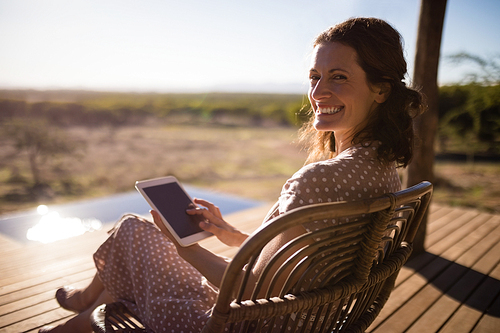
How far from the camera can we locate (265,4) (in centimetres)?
1489

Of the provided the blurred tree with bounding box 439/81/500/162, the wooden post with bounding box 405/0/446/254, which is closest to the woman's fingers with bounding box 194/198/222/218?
the wooden post with bounding box 405/0/446/254

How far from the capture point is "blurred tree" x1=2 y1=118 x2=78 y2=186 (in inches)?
303

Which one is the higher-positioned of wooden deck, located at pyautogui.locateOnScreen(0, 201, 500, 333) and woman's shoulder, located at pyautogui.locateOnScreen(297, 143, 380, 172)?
woman's shoulder, located at pyautogui.locateOnScreen(297, 143, 380, 172)

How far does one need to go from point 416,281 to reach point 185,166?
12.4m

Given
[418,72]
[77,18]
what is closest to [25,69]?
[77,18]

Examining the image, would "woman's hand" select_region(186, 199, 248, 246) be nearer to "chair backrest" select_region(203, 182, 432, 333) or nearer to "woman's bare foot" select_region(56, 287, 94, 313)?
"chair backrest" select_region(203, 182, 432, 333)

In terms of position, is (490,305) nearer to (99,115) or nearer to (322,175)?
(322,175)

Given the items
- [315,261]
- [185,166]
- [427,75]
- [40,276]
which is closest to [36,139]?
[185,166]

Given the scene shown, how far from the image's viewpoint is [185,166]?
14125mm

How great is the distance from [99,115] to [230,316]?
17.5 meters

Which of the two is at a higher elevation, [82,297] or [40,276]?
[82,297]

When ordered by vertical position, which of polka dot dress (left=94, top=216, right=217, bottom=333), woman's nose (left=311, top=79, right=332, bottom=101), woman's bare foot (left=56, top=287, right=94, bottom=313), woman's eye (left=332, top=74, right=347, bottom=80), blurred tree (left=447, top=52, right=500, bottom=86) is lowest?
woman's bare foot (left=56, top=287, right=94, bottom=313)

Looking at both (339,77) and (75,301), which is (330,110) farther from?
(75,301)

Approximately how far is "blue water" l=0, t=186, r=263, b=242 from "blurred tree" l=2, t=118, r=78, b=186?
3637 mm
